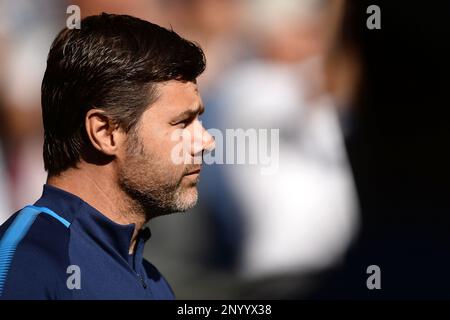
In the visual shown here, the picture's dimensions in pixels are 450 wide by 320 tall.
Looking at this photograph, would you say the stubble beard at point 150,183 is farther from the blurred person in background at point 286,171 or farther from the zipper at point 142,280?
the blurred person in background at point 286,171

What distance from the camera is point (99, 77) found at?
42.5 inches

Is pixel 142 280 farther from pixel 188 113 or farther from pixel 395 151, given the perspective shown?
pixel 395 151

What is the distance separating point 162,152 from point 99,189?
4.8 inches

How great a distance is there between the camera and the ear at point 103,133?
1.08 meters

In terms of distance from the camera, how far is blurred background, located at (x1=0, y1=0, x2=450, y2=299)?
1945mm

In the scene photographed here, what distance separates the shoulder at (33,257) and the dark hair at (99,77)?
143mm

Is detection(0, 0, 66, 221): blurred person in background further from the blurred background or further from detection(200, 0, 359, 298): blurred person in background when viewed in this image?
detection(200, 0, 359, 298): blurred person in background

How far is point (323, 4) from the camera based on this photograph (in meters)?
1.98

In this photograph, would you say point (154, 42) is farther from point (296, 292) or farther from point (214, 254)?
point (296, 292)

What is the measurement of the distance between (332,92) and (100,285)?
1203 millimetres

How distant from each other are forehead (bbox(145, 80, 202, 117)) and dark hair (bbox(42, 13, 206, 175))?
1cm

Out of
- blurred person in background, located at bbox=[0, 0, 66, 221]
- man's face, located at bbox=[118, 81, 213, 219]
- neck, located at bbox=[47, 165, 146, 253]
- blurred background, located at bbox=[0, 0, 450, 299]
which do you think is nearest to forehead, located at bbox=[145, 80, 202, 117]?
man's face, located at bbox=[118, 81, 213, 219]

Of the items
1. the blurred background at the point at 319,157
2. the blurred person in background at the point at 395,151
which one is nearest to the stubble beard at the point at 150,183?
the blurred background at the point at 319,157
